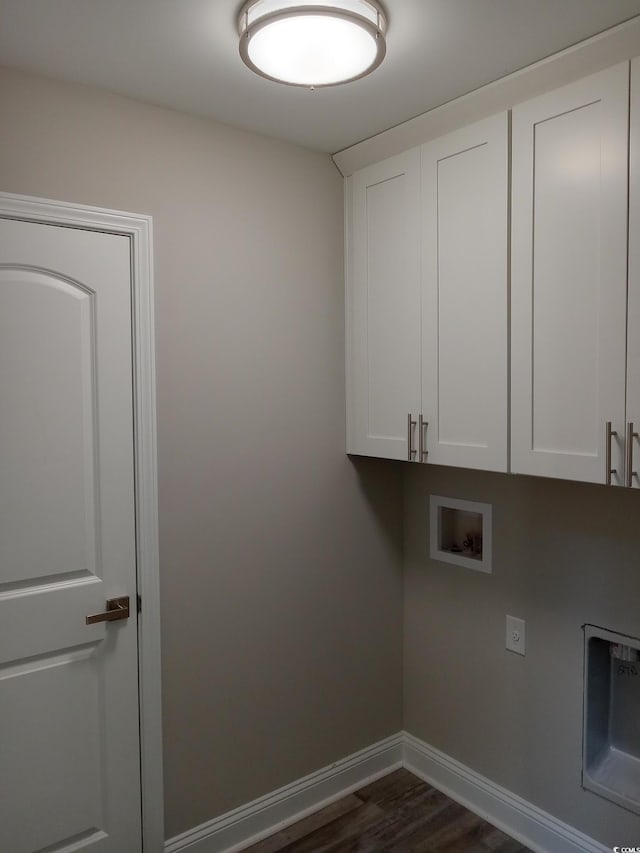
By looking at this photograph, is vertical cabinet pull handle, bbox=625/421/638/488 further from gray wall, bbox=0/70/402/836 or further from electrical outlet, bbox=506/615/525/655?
gray wall, bbox=0/70/402/836

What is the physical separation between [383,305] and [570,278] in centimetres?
74

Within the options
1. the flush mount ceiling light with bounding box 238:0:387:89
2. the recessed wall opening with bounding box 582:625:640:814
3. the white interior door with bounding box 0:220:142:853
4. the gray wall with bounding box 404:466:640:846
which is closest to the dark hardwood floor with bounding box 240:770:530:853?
the gray wall with bounding box 404:466:640:846

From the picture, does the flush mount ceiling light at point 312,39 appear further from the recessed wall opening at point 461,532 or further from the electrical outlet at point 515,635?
the electrical outlet at point 515,635

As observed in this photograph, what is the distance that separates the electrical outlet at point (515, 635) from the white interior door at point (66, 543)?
1.31 metres

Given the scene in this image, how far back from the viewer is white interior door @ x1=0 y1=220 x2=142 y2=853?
1.81 meters

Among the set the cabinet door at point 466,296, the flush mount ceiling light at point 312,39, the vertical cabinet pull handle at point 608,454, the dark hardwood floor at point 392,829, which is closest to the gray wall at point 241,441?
the dark hardwood floor at point 392,829

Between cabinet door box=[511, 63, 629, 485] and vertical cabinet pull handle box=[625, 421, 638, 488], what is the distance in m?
0.02

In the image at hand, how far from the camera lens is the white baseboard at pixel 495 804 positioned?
85.1 inches

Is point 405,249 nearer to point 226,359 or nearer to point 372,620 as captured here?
point 226,359

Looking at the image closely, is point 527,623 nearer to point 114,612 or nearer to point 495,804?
point 495,804

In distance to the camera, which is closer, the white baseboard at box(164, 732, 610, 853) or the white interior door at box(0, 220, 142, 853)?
the white interior door at box(0, 220, 142, 853)

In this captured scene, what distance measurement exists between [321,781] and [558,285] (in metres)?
2.02

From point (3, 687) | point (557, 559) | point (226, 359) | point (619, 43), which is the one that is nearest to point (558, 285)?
point (619, 43)

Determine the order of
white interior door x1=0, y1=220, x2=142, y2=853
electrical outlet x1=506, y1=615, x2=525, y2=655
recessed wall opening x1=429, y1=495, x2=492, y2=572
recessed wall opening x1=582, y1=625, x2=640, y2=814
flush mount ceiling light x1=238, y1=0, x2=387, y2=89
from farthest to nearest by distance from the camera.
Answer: recessed wall opening x1=429, y1=495, x2=492, y2=572, electrical outlet x1=506, y1=615, x2=525, y2=655, recessed wall opening x1=582, y1=625, x2=640, y2=814, white interior door x1=0, y1=220, x2=142, y2=853, flush mount ceiling light x1=238, y1=0, x2=387, y2=89
